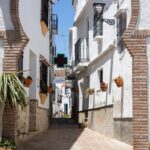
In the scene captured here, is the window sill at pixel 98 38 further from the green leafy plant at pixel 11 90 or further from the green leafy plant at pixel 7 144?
the green leafy plant at pixel 7 144

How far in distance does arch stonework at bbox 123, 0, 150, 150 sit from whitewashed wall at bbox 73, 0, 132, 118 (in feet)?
7.38

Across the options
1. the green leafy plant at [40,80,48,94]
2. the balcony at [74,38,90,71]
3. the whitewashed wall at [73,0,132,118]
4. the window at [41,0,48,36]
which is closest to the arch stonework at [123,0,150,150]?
the whitewashed wall at [73,0,132,118]

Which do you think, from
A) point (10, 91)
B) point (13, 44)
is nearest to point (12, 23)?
point (13, 44)

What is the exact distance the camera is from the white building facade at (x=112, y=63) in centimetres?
1282

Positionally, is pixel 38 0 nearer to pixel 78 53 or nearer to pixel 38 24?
pixel 38 24

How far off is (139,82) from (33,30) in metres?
5.99

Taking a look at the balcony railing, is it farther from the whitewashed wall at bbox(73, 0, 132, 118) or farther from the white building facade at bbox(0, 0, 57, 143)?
the white building facade at bbox(0, 0, 57, 143)

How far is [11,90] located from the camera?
11.7 meters

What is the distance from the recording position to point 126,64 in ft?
52.2

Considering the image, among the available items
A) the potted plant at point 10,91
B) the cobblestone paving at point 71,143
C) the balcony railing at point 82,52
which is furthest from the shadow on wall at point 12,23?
the balcony railing at point 82,52

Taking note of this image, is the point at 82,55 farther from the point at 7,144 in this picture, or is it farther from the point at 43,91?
the point at 7,144

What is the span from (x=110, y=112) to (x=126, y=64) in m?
3.18

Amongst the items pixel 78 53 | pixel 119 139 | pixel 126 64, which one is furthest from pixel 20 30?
pixel 78 53

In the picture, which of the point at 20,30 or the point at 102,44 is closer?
the point at 20,30
